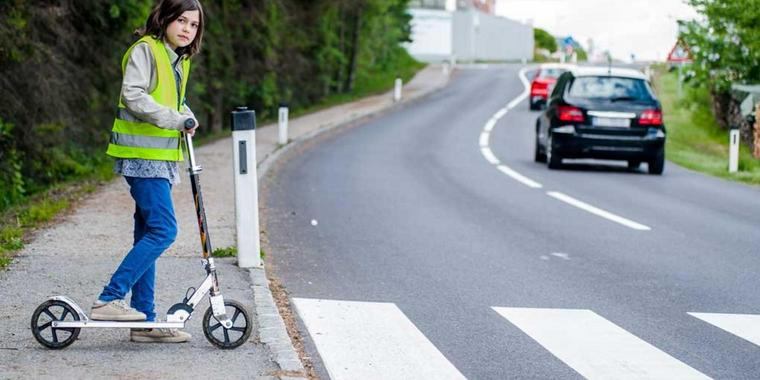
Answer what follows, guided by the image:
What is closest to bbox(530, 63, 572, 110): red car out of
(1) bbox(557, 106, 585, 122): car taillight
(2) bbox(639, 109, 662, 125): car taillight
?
(1) bbox(557, 106, 585, 122): car taillight

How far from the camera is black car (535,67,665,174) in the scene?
20156mm

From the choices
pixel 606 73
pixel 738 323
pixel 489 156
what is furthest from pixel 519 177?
pixel 738 323

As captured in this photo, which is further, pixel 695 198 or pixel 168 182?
pixel 695 198

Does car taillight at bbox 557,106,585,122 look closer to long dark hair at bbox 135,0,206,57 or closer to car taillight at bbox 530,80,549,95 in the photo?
long dark hair at bbox 135,0,206,57

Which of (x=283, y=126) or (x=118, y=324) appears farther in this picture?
(x=283, y=126)

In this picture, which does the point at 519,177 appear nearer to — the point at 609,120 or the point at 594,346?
the point at 609,120

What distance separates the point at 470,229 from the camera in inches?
492

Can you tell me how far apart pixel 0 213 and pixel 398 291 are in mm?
6255

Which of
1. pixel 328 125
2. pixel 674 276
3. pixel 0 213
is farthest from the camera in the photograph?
pixel 328 125

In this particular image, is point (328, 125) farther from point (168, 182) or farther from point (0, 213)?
point (168, 182)

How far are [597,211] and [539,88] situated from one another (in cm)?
2950

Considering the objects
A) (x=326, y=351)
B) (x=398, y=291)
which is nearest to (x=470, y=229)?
(x=398, y=291)

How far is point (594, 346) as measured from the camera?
268 inches

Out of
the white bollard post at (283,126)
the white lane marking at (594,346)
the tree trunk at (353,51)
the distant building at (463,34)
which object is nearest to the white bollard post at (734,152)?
the white bollard post at (283,126)
